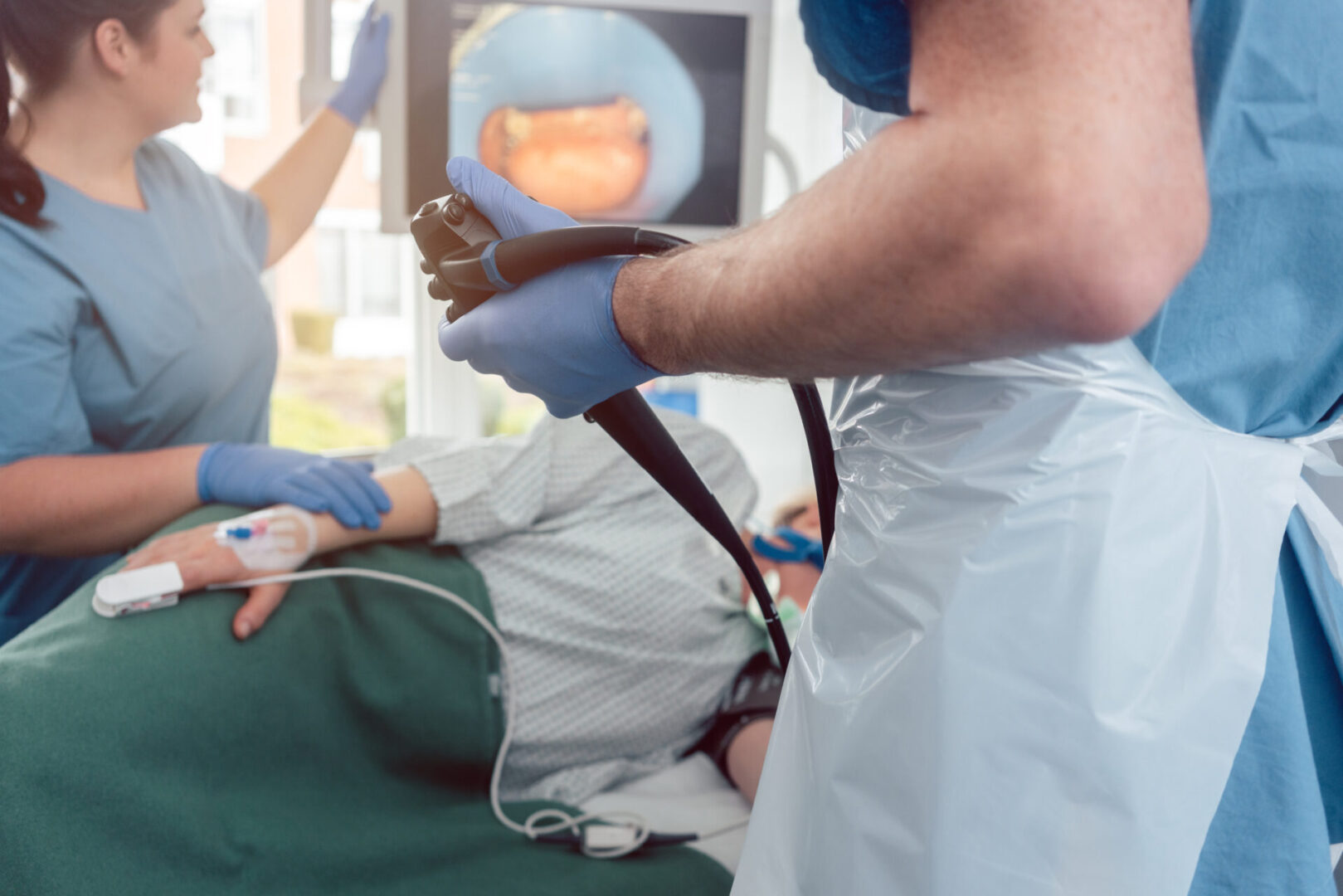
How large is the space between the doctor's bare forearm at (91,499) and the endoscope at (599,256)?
682mm

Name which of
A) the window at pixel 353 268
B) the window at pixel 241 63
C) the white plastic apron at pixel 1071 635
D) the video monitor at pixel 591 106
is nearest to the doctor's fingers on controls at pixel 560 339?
the white plastic apron at pixel 1071 635

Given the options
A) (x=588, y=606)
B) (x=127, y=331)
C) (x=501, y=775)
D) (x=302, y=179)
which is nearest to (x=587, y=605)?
(x=588, y=606)

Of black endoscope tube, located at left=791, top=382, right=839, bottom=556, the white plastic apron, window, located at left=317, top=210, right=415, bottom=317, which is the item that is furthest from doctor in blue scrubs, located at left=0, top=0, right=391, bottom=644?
window, located at left=317, top=210, right=415, bottom=317

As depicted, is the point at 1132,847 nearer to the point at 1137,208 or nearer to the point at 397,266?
the point at 1137,208

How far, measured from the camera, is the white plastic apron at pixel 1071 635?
0.53 metres

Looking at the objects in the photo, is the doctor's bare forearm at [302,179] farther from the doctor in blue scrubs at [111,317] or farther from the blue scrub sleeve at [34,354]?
the blue scrub sleeve at [34,354]

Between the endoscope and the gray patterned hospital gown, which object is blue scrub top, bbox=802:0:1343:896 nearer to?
the endoscope

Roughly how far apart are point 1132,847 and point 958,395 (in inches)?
11.3

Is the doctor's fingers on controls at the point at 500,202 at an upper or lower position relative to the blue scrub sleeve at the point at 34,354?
upper

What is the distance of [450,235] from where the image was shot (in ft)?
2.26

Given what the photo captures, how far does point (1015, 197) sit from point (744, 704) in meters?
1.03

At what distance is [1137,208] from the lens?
0.39 metres

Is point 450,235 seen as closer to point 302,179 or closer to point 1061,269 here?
point 1061,269

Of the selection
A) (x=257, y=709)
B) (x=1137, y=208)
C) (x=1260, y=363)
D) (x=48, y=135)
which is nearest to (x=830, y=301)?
(x=1137, y=208)
